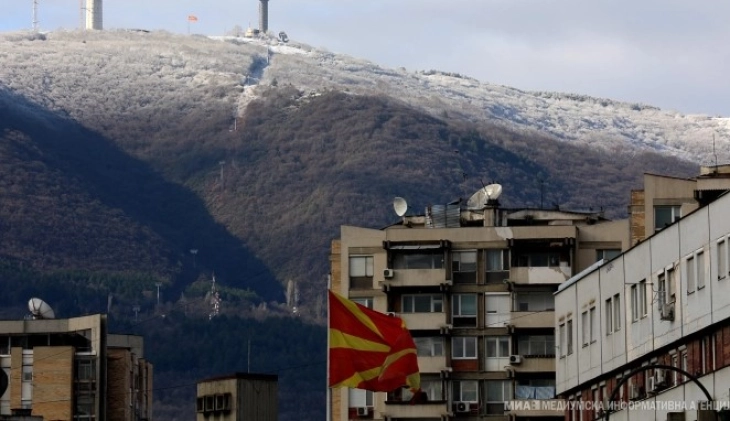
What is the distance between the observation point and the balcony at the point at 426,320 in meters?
104

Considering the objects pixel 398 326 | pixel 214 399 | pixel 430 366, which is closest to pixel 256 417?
pixel 214 399

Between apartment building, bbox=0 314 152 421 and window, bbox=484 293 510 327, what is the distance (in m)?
37.7

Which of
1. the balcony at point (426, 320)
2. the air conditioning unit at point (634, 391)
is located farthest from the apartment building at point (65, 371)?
the air conditioning unit at point (634, 391)

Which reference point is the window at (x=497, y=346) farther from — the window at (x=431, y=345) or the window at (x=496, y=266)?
the window at (x=496, y=266)

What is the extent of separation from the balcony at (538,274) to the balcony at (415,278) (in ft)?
9.59

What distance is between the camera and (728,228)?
6066cm

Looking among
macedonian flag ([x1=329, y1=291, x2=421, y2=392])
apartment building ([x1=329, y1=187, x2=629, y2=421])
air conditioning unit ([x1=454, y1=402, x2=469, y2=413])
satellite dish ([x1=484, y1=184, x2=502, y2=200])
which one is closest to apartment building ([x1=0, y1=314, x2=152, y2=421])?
satellite dish ([x1=484, y1=184, x2=502, y2=200])

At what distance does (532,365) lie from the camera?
102 m

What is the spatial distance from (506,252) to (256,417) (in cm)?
1326

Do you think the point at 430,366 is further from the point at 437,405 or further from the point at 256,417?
the point at 256,417

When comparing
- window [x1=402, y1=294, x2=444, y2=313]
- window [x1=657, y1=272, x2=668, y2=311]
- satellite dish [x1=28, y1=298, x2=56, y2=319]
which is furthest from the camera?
satellite dish [x1=28, y1=298, x2=56, y2=319]

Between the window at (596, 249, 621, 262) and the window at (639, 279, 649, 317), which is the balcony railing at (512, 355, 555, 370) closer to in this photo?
the window at (596, 249, 621, 262)

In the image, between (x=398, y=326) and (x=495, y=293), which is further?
(x=495, y=293)

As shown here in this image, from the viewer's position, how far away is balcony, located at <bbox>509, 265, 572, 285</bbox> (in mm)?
102375
